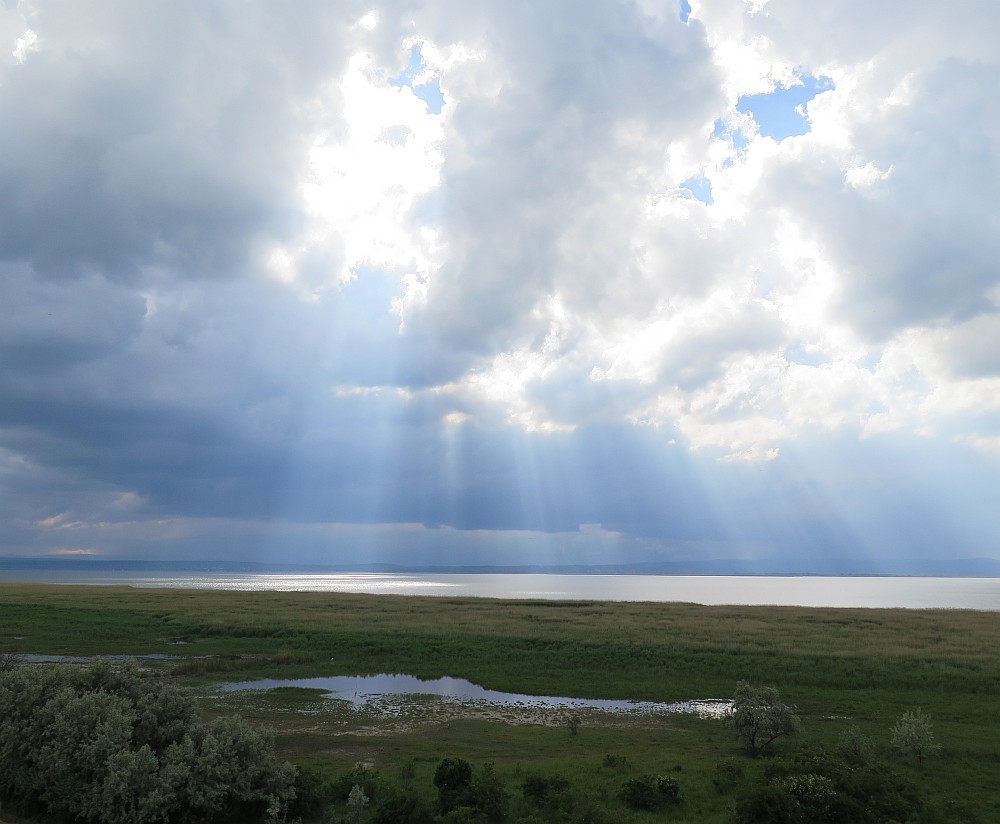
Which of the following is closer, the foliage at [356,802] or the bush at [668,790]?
the foliage at [356,802]

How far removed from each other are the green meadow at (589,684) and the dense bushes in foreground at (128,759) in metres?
1.59

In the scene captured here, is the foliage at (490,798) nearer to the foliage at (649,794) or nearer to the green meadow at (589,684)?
the green meadow at (589,684)

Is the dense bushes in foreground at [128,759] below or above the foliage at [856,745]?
above

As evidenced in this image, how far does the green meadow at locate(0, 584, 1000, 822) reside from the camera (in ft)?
53.9

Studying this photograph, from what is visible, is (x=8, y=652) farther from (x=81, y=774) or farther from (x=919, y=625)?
(x=919, y=625)

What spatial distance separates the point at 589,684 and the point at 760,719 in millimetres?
14294

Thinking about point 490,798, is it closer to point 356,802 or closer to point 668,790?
point 356,802

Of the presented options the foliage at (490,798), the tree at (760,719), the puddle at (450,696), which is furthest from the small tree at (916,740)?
the foliage at (490,798)

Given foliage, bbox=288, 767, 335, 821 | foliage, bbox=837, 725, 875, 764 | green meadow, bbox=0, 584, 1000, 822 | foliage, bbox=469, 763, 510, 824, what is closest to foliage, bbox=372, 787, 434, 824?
green meadow, bbox=0, 584, 1000, 822

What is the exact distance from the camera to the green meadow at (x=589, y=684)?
1644 cm

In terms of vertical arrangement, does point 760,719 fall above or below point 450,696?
above

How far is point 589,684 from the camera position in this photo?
113 ft

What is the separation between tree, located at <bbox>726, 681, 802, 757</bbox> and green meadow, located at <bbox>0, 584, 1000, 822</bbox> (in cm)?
56

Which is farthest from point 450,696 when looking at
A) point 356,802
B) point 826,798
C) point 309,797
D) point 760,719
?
point 826,798
